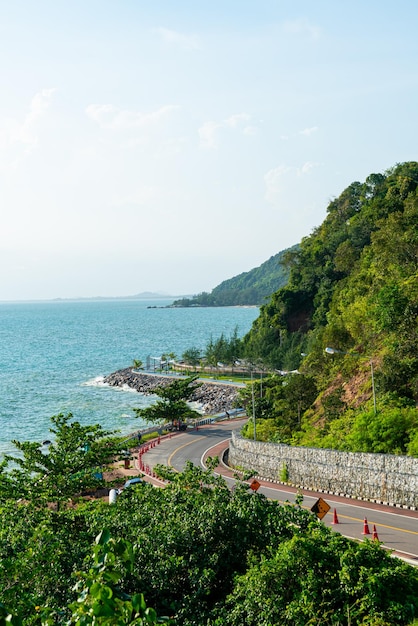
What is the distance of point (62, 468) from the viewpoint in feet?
77.0

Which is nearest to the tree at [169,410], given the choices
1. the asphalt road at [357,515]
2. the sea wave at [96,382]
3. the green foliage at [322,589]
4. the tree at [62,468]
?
the asphalt road at [357,515]

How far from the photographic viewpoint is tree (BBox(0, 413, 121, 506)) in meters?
22.0

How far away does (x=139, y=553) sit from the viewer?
529 inches

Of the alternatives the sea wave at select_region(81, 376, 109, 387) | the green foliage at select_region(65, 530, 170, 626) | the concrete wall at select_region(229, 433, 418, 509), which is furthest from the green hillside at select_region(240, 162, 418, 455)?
the sea wave at select_region(81, 376, 109, 387)

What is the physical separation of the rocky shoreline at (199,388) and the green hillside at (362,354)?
28.0 feet

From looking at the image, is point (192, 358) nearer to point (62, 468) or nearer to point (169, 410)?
point (169, 410)

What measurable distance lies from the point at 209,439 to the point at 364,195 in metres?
61.4

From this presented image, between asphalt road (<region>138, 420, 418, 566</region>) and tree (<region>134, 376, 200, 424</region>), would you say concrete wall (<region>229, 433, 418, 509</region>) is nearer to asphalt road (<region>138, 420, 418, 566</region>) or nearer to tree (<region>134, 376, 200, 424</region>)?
asphalt road (<region>138, 420, 418, 566</region>)

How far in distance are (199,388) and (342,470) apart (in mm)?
57593

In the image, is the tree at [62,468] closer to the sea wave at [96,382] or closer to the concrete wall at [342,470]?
the concrete wall at [342,470]

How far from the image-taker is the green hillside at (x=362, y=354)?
106 ft

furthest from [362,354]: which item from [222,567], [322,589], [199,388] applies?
[199,388]

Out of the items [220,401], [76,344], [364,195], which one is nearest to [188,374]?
[220,401]

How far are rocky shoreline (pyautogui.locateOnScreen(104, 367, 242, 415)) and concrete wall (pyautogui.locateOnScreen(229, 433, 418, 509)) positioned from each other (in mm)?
26607
